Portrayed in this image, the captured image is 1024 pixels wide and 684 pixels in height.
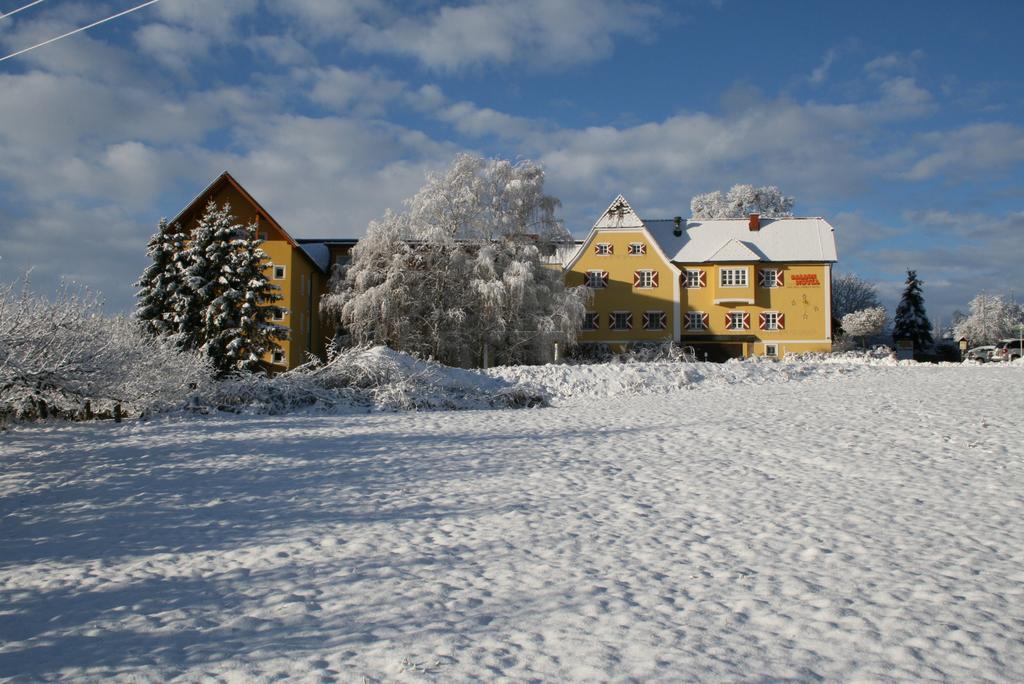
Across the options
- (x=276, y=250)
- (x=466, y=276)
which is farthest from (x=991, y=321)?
(x=276, y=250)

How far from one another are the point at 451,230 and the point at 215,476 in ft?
82.3

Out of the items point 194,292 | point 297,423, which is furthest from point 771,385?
point 194,292

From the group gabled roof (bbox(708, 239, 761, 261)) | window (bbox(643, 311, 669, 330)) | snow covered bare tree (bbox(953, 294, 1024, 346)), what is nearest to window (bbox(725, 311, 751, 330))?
gabled roof (bbox(708, 239, 761, 261))

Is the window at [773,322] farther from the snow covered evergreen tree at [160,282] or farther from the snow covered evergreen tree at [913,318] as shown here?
the snow covered evergreen tree at [160,282]

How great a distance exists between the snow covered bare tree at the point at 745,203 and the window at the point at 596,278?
23624mm

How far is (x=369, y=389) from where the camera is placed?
20031 mm

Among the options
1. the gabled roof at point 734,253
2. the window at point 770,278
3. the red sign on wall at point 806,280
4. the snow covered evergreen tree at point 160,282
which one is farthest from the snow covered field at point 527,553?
the red sign on wall at point 806,280

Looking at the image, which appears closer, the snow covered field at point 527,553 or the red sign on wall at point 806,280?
the snow covered field at point 527,553

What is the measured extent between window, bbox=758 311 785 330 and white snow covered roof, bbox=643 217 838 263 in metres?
3.44

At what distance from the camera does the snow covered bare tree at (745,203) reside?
6412 cm

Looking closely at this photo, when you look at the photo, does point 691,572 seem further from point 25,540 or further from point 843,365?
point 843,365

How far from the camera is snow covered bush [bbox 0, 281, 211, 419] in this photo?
39.9 ft

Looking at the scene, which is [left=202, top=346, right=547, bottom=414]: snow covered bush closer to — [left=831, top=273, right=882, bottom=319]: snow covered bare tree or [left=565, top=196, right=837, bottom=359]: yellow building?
[left=565, top=196, right=837, bottom=359]: yellow building

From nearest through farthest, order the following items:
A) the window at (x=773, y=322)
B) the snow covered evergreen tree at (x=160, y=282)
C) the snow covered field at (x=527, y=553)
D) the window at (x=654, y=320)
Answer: the snow covered field at (x=527, y=553), the snow covered evergreen tree at (x=160, y=282), the window at (x=654, y=320), the window at (x=773, y=322)
